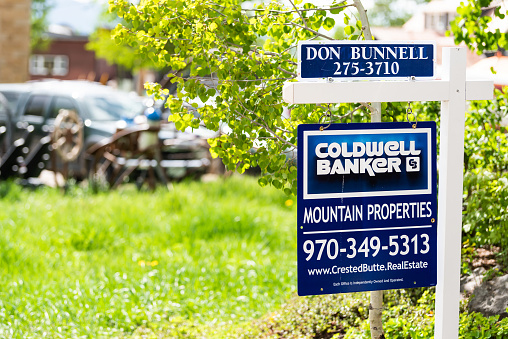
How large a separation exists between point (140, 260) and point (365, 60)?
13.0ft

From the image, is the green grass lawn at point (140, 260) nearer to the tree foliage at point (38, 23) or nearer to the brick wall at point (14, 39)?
the brick wall at point (14, 39)

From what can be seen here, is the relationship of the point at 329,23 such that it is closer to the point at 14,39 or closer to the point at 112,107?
the point at 112,107

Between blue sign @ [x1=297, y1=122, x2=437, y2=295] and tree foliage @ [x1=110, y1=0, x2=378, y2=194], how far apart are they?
0.59 metres

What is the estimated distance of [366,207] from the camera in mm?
3312

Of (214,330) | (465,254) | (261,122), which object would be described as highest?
(261,122)

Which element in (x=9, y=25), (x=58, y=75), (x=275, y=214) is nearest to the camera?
(x=275, y=214)

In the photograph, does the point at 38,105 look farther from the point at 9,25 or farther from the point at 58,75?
the point at 58,75

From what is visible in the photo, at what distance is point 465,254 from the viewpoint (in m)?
4.86

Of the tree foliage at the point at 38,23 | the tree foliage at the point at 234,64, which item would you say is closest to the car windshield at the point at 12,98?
the tree foliage at the point at 234,64

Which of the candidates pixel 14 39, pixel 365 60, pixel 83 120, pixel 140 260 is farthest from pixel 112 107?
pixel 14 39

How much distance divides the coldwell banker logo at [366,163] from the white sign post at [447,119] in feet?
0.37

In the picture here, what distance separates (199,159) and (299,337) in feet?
22.2

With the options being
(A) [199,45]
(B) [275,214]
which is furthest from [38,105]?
(A) [199,45]

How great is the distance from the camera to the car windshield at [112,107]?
11.6 metres
